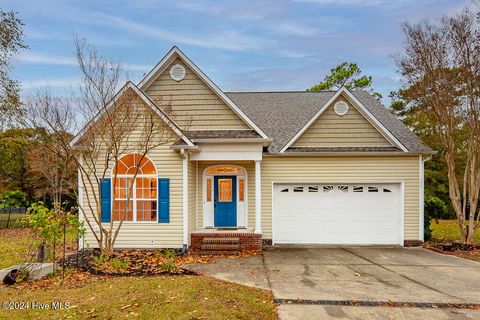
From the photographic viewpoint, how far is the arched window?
35.5ft

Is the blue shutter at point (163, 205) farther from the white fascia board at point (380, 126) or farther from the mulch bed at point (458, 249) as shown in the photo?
the mulch bed at point (458, 249)

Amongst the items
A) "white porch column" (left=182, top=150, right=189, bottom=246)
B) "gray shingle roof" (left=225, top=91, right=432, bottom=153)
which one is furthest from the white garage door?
"white porch column" (left=182, top=150, right=189, bottom=246)

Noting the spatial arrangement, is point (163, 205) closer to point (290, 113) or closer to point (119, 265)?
point (119, 265)

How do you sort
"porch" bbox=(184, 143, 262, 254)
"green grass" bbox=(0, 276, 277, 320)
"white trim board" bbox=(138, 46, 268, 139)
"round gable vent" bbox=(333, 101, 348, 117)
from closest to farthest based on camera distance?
"green grass" bbox=(0, 276, 277, 320) → "white trim board" bbox=(138, 46, 268, 139) → "porch" bbox=(184, 143, 262, 254) → "round gable vent" bbox=(333, 101, 348, 117)

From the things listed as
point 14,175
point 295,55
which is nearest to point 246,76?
point 295,55

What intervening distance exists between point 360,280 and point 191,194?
19.9ft

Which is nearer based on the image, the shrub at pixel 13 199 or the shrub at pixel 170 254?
the shrub at pixel 170 254

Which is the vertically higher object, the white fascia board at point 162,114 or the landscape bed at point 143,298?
the white fascia board at point 162,114

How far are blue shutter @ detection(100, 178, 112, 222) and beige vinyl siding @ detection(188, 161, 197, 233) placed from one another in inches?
102

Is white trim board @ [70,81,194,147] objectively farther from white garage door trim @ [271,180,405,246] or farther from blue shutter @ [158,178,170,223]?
white garage door trim @ [271,180,405,246]

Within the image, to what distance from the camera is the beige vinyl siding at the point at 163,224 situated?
1070cm

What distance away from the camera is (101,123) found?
31.2ft

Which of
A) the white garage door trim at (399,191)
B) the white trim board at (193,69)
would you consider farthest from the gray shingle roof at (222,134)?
the white garage door trim at (399,191)

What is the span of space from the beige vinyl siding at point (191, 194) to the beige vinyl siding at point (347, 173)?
2.57 metres
